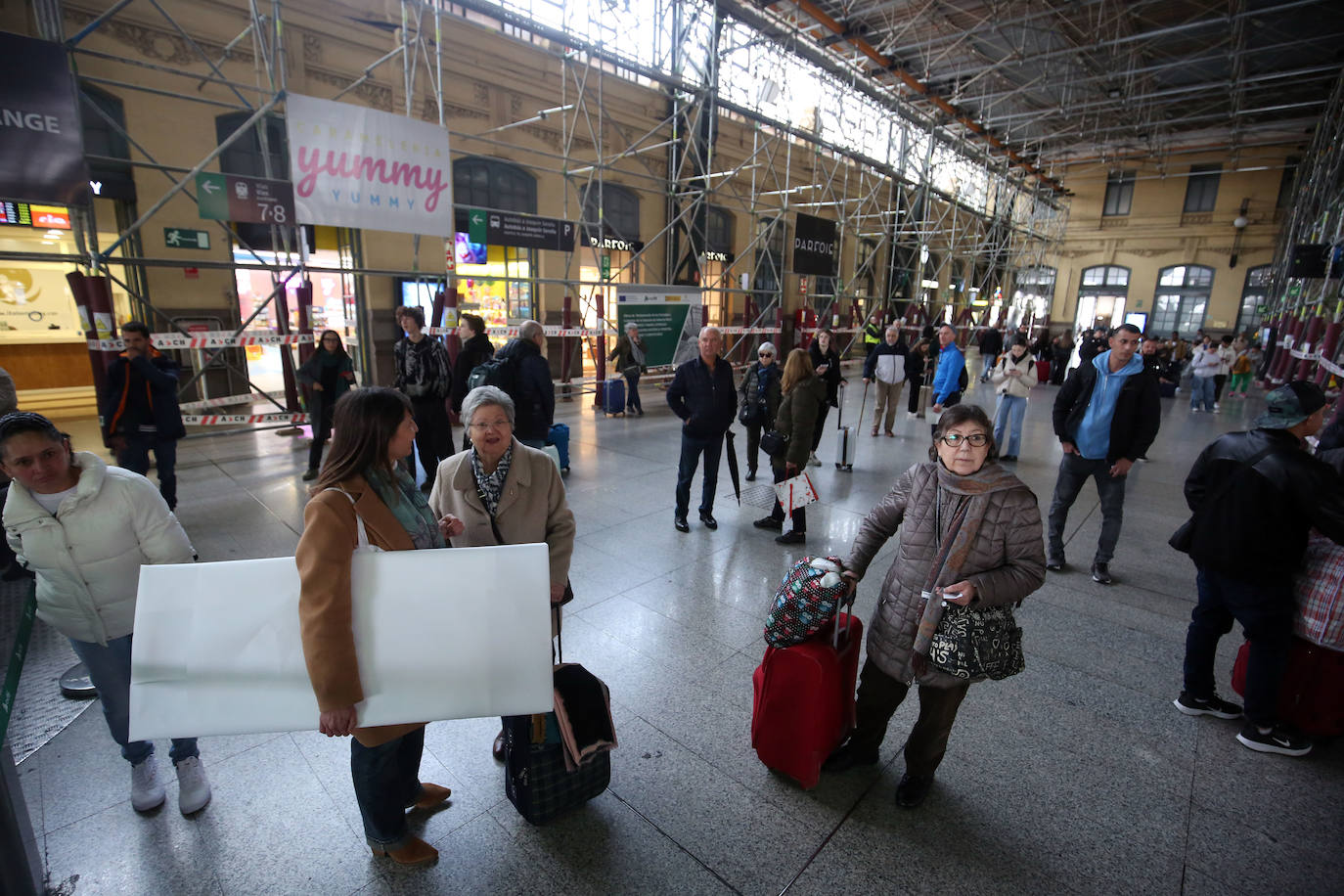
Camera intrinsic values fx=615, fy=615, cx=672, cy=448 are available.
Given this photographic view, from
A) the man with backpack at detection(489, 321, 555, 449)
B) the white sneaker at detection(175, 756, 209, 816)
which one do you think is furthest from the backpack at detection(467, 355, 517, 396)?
the white sneaker at detection(175, 756, 209, 816)

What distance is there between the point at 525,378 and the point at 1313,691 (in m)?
5.14

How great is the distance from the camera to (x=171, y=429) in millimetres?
5105

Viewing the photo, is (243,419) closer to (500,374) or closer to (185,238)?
(185,238)

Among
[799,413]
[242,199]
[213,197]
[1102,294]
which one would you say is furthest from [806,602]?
[1102,294]

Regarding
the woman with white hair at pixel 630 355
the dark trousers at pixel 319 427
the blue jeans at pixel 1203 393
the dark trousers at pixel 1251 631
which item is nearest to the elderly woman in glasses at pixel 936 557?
the dark trousers at pixel 1251 631

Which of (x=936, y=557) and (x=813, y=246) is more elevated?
(x=813, y=246)

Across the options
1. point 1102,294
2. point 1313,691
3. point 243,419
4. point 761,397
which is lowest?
point 1313,691

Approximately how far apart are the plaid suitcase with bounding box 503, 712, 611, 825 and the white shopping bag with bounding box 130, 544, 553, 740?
1.04 ft

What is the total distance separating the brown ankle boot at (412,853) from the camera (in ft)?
7.06

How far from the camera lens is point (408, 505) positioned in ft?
6.48

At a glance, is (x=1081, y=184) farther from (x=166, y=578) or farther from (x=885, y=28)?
(x=166, y=578)

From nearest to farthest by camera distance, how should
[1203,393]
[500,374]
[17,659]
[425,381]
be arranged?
[17,659] < [500,374] < [425,381] < [1203,393]

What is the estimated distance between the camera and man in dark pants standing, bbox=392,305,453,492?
560cm

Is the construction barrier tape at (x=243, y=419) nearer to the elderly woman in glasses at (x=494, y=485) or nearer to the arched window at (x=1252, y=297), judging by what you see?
the elderly woman in glasses at (x=494, y=485)
